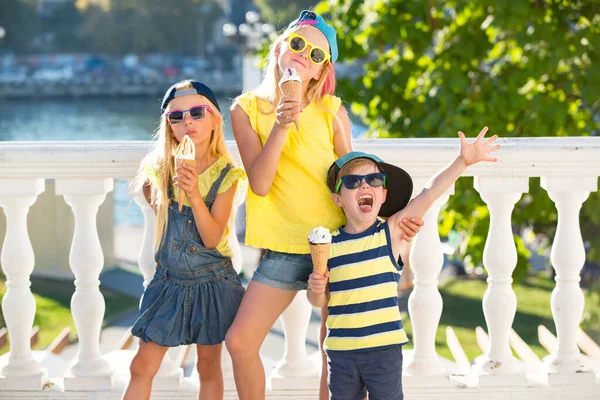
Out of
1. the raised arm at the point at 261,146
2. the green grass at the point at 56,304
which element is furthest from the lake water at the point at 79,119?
the raised arm at the point at 261,146

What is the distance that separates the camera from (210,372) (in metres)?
3.28

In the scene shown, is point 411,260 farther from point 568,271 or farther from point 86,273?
point 86,273

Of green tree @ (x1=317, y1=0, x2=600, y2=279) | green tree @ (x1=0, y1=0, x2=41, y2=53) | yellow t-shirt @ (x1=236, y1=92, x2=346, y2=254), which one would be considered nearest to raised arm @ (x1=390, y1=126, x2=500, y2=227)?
yellow t-shirt @ (x1=236, y1=92, x2=346, y2=254)

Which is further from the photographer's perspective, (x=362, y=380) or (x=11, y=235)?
(x=11, y=235)

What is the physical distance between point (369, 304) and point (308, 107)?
27.8 inches

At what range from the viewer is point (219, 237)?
3.08 metres

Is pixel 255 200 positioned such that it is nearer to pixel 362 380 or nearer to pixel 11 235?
pixel 362 380

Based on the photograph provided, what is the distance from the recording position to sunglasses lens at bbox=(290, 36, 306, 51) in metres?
2.93

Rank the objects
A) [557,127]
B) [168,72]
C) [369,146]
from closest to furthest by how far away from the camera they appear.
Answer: [369,146]
[557,127]
[168,72]

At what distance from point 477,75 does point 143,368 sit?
20.7 ft

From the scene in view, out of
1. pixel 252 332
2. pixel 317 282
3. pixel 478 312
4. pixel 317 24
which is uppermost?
pixel 478 312

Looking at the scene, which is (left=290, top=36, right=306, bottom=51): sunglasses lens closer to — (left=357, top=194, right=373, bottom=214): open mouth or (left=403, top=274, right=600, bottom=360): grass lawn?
(left=357, top=194, right=373, bottom=214): open mouth


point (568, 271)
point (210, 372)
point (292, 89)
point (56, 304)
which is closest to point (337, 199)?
point (292, 89)

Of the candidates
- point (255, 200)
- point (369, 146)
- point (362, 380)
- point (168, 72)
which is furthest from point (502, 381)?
point (168, 72)
